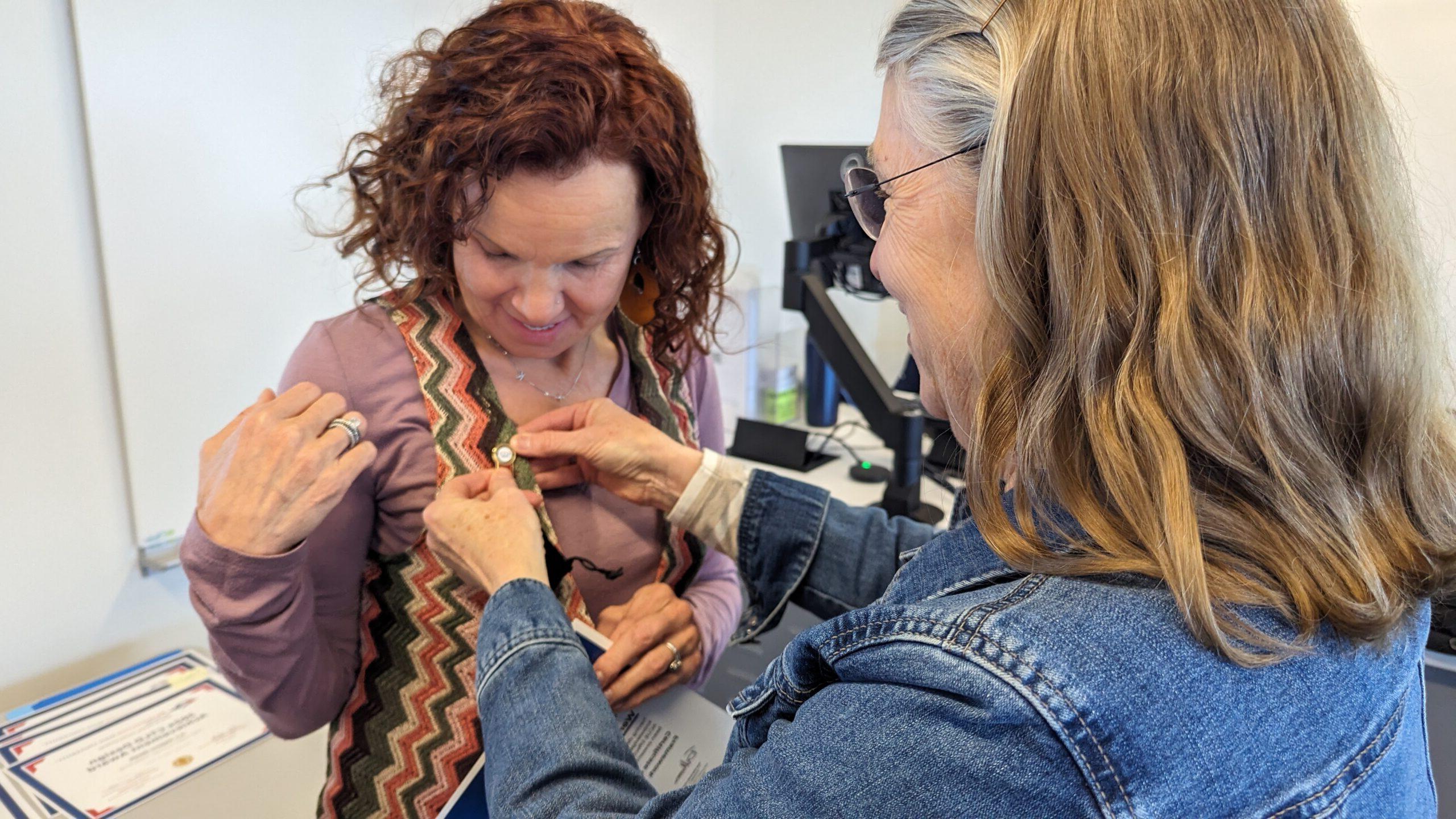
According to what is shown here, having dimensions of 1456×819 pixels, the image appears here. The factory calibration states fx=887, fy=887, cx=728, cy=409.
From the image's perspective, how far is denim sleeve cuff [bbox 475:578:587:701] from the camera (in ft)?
2.76

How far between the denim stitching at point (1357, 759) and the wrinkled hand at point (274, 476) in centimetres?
85

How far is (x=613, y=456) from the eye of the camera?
1156mm

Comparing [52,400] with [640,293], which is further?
[52,400]

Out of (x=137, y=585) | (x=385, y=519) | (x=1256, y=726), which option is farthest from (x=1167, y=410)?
(x=137, y=585)

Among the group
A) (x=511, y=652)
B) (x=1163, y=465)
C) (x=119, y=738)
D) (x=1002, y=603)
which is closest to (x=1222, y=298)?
(x=1163, y=465)

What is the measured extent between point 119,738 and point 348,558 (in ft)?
2.40

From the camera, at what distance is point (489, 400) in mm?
1108

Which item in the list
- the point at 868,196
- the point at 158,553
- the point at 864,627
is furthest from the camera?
the point at 158,553

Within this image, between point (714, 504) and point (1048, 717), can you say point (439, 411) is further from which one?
point (1048, 717)

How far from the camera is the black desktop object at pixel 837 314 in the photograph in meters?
1.88

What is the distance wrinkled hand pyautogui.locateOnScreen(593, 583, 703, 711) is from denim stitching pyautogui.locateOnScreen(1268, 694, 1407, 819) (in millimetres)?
664

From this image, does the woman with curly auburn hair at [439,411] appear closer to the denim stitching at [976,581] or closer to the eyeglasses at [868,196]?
the eyeglasses at [868,196]

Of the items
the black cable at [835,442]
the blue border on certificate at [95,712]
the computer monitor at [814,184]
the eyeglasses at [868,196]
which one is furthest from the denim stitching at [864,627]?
the computer monitor at [814,184]

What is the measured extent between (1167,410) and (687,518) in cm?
73
